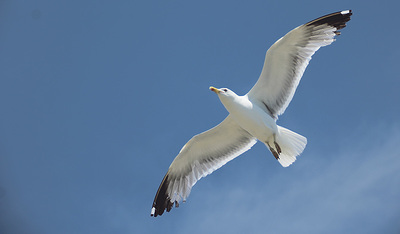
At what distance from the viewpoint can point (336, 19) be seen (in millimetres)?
8250

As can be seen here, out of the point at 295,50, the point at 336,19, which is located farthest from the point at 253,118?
the point at 336,19

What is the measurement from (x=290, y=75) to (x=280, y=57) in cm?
37

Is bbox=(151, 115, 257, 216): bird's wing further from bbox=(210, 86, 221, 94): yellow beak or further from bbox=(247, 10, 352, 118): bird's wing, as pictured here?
bbox=(247, 10, 352, 118): bird's wing

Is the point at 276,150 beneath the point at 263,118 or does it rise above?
beneath

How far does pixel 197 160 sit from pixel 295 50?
8.27 feet

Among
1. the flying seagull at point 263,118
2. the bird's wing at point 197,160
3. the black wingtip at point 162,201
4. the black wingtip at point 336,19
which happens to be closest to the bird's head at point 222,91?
the flying seagull at point 263,118

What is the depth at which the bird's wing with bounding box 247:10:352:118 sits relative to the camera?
8234mm

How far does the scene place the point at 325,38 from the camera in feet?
27.1

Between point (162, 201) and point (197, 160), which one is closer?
point (197, 160)

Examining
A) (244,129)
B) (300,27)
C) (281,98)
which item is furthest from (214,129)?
(300,27)

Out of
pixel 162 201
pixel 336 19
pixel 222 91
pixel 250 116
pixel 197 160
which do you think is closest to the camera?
pixel 336 19

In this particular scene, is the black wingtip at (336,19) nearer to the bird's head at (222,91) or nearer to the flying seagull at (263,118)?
the flying seagull at (263,118)

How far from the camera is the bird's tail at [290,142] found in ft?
27.5

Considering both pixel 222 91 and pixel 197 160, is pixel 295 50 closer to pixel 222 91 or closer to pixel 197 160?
pixel 222 91
